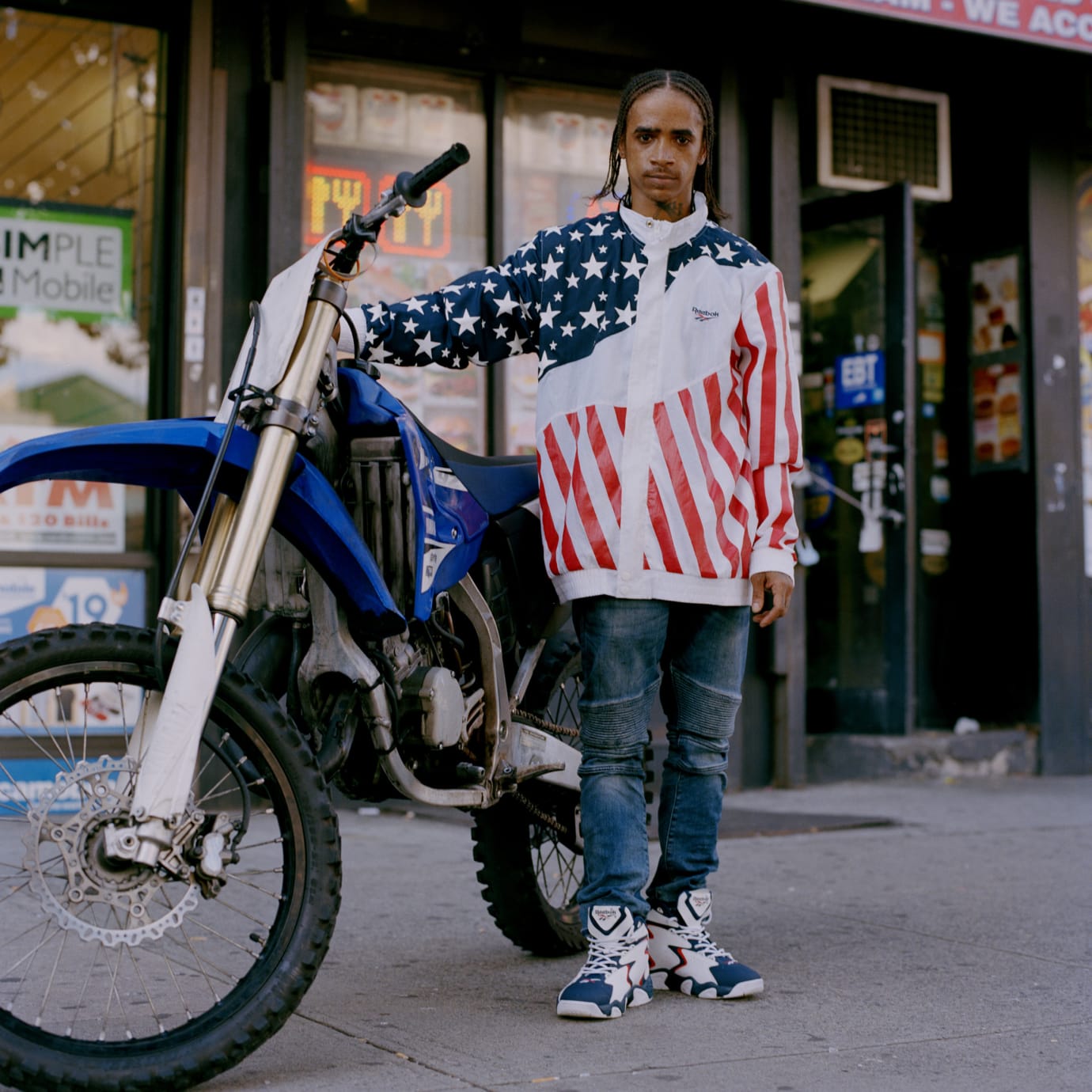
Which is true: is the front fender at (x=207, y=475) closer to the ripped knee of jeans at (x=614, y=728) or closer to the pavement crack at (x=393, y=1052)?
the ripped knee of jeans at (x=614, y=728)

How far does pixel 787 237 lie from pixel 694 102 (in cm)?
430

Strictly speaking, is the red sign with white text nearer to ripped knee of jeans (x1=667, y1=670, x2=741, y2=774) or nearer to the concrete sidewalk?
the concrete sidewalk

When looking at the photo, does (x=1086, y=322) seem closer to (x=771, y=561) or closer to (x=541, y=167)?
(x=541, y=167)

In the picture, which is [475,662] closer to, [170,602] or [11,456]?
[170,602]

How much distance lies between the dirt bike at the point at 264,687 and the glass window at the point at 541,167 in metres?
3.70

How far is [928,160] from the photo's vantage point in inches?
339

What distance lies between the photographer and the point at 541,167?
760cm

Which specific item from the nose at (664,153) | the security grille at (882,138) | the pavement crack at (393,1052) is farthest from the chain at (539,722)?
the security grille at (882,138)

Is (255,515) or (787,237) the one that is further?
(787,237)

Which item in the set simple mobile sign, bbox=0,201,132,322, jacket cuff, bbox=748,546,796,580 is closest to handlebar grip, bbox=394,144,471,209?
jacket cuff, bbox=748,546,796,580

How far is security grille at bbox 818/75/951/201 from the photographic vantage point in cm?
827

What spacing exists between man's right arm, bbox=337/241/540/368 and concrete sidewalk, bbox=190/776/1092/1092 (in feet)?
4.55

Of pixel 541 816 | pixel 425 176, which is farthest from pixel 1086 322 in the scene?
pixel 425 176

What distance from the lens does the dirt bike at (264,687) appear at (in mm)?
2660
